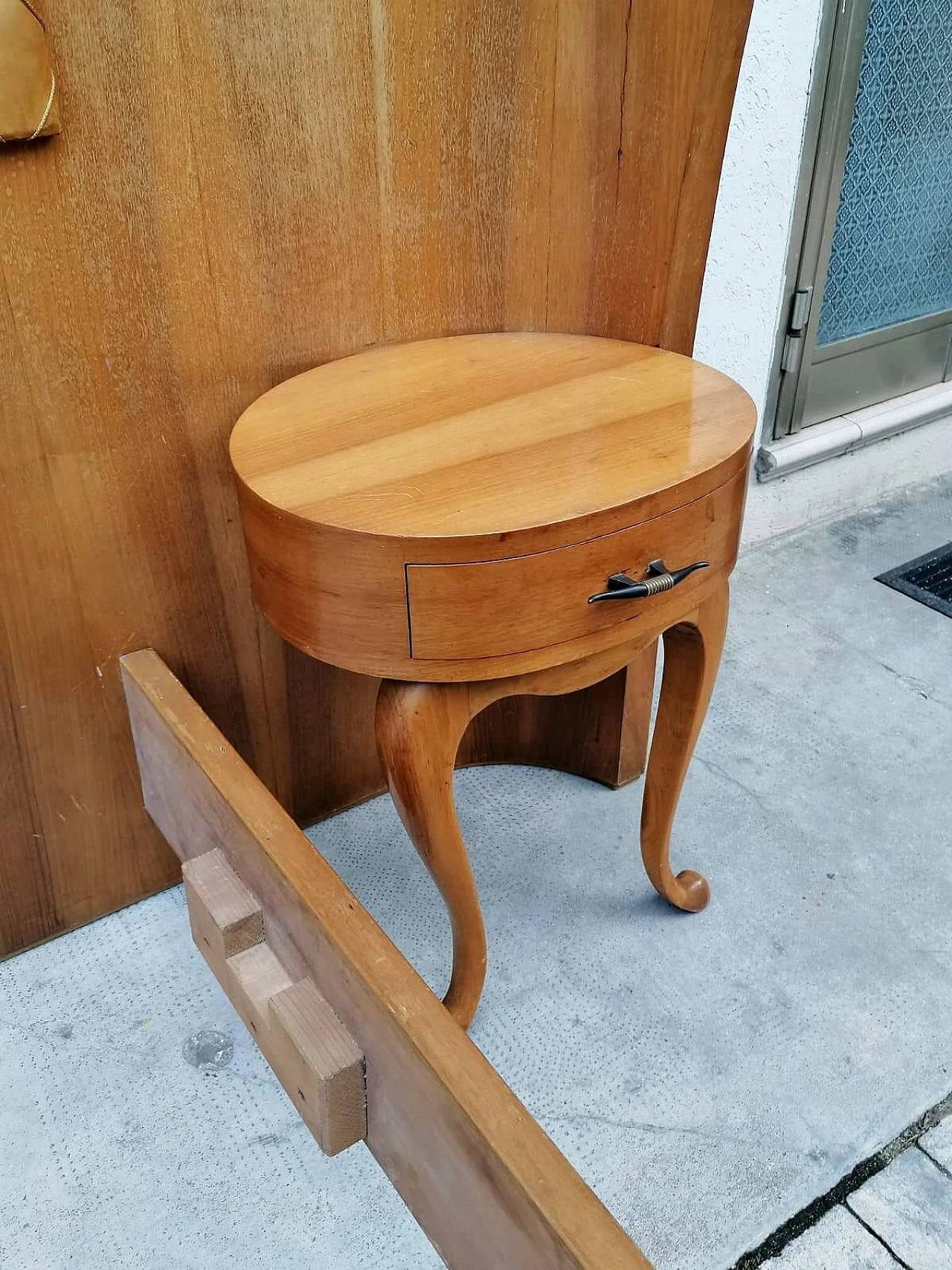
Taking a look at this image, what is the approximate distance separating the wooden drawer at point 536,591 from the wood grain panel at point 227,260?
0.34m

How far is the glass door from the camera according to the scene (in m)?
1.45

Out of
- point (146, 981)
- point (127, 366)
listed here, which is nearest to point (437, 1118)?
point (146, 981)

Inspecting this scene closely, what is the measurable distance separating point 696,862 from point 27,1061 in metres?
0.66

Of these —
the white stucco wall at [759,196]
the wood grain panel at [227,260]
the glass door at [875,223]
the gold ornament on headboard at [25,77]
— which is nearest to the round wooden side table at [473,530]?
the wood grain panel at [227,260]

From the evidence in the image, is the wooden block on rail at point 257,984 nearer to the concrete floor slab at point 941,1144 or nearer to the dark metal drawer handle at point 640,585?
the dark metal drawer handle at point 640,585

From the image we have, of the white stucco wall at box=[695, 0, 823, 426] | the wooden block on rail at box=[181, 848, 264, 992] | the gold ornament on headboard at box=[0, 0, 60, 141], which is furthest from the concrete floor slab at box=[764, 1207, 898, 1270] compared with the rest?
the white stucco wall at box=[695, 0, 823, 426]

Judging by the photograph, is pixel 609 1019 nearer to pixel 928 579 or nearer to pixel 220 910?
pixel 220 910

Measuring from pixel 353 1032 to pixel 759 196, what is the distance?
127cm

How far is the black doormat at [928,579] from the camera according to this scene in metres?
1.57

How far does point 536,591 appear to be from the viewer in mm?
662

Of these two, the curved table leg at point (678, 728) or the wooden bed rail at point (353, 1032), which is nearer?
the wooden bed rail at point (353, 1032)

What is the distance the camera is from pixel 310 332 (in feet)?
2.91

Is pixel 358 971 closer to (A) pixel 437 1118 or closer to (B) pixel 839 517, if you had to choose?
(A) pixel 437 1118

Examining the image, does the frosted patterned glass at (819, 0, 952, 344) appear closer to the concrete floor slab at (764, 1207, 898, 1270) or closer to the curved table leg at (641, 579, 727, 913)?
the curved table leg at (641, 579, 727, 913)
